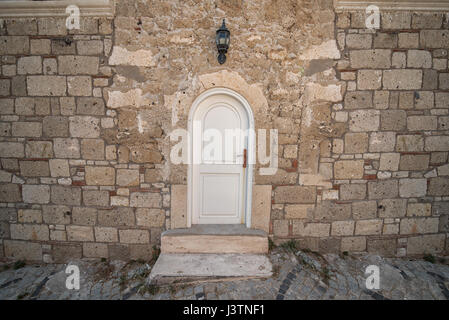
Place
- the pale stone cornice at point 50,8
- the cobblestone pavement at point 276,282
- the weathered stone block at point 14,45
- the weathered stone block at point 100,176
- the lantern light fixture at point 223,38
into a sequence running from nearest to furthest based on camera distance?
1. the cobblestone pavement at point 276,282
2. the lantern light fixture at point 223,38
3. the pale stone cornice at point 50,8
4. the weathered stone block at point 14,45
5. the weathered stone block at point 100,176

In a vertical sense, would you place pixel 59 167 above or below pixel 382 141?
below

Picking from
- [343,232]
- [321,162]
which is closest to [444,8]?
[321,162]

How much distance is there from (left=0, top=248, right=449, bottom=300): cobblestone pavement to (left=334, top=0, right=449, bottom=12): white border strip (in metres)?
3.68

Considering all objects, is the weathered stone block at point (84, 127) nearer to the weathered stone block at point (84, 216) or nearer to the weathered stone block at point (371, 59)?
the weathered stone block at point (84, 216)

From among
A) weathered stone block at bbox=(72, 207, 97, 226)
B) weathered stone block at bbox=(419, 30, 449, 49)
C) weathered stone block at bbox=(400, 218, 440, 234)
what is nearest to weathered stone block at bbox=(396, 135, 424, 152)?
weathered stone block at bbox=(400, 218, 440, 234)

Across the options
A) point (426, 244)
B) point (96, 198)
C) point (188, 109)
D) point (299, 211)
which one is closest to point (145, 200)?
point (96, 198)

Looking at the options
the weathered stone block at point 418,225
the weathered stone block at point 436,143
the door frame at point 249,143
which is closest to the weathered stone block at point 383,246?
the weathered stone block at point 418,225

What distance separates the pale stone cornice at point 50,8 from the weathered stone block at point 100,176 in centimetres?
222

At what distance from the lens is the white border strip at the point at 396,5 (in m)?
2.85

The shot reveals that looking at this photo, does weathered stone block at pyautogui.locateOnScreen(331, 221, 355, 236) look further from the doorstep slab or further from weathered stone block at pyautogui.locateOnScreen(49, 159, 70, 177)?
weathered stone block at pyautogui.locateOnScreen(49, 159, 70, 177)

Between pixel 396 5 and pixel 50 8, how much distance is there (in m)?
4.99

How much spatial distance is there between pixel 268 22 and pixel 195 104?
1.58 meters

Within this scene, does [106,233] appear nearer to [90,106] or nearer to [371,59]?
[90,106]

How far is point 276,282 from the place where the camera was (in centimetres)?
249
